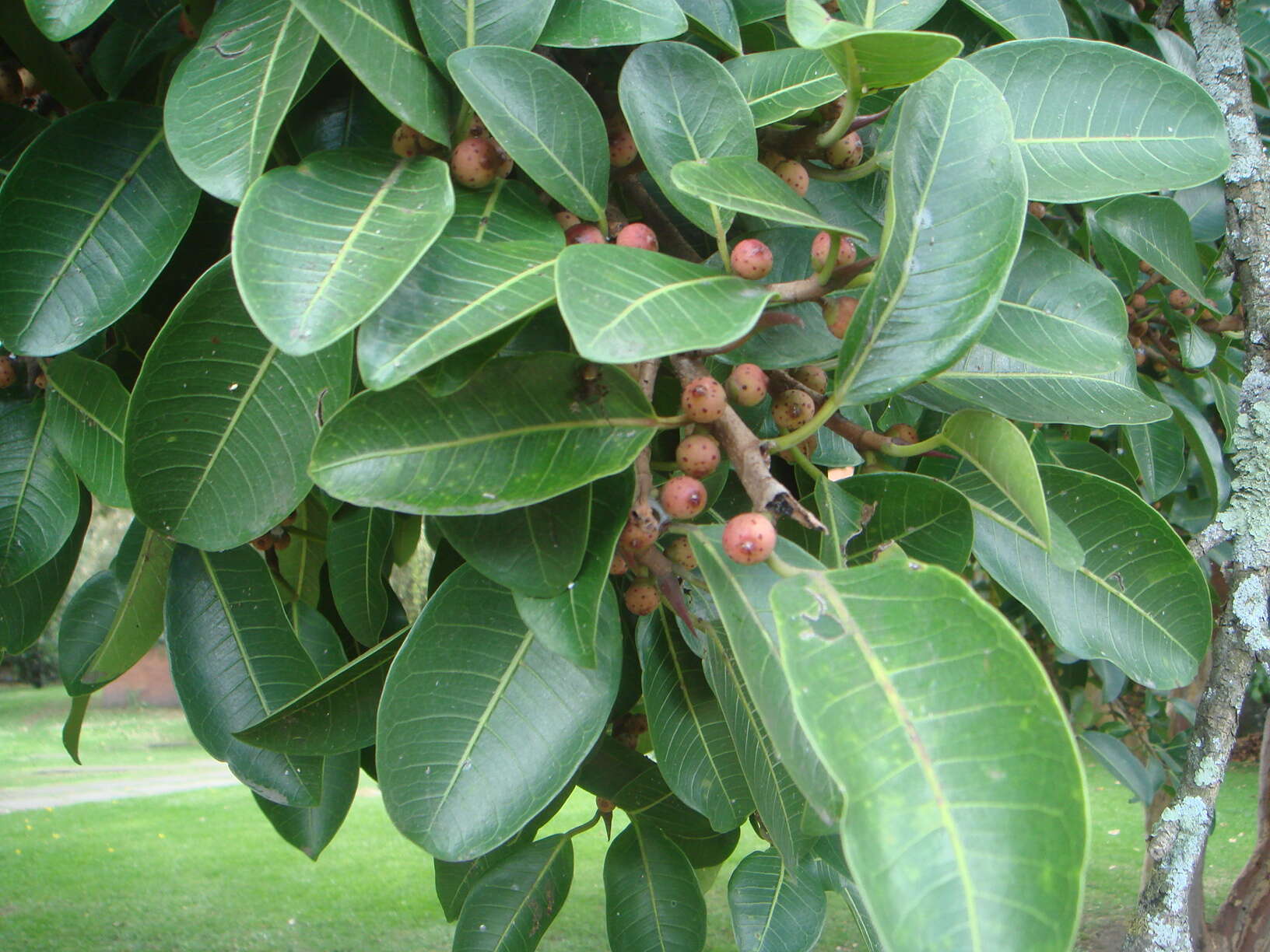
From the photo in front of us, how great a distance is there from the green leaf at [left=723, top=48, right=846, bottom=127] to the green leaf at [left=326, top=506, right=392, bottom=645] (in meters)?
0.53

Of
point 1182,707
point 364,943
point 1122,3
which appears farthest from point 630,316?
point 364,943

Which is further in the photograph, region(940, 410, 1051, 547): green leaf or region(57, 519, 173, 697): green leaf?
region(57, 519, 173, 697): green leaf

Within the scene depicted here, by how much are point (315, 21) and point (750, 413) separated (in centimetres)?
46

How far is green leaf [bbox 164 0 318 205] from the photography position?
0.68m

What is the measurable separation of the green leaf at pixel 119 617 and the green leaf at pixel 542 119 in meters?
0.57

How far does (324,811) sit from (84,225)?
65 centimetres

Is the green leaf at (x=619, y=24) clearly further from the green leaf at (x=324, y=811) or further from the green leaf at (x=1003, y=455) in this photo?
the green leaf at (x=324, y=811)

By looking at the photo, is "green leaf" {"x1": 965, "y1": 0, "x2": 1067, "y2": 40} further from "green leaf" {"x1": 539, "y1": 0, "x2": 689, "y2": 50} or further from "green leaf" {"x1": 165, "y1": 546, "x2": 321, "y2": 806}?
"green leaf" {"x1": 165, "y1": 546, "x2": 321, "y2": 806}

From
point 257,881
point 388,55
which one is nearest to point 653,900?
point 388,55

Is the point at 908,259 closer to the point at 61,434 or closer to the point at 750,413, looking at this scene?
the point at 750,413

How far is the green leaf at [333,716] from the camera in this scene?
2.68 ft

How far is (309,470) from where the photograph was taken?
0.60m

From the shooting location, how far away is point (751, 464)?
0.67 meters

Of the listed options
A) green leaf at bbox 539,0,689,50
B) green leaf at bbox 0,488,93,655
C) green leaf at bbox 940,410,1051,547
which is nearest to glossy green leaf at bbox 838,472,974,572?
green leaf at bbox 940,410,1051,547
